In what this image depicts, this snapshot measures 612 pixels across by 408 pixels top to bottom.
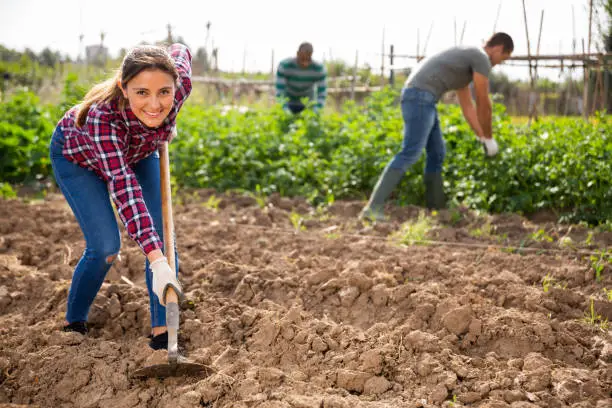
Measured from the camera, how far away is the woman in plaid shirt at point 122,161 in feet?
7.77

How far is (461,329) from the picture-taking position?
2875 millimetres

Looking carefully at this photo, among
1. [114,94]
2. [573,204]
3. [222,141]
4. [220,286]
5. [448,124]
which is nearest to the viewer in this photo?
[114,94]

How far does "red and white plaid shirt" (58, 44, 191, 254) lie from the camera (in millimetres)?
2367

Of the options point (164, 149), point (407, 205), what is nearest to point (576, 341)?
point (164, 149)

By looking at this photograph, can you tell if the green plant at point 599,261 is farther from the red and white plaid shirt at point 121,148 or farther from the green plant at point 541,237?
the red and white plaid shirt at point 121,148

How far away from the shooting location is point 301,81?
284 inches

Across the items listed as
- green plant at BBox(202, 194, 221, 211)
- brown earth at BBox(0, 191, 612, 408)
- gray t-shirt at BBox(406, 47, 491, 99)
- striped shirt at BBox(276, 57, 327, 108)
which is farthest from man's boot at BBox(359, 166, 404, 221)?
striped shirt at BBox(276, 57, 327, 108)

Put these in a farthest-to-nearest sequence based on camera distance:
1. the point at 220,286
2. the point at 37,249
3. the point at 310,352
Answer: the point at 37,249 < the point at 220,286 < the point at 310,352

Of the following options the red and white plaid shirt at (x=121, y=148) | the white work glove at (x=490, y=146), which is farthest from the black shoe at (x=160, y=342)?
the white work glove at (x=490, y=146)

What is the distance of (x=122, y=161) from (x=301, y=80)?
5.01 meters

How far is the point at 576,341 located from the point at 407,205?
2728mm

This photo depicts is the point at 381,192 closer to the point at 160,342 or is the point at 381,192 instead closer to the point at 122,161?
the point at 160,342

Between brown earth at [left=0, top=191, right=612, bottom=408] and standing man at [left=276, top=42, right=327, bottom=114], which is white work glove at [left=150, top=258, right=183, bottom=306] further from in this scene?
standing man at [left=276, top=42, right=327, bottom=114]

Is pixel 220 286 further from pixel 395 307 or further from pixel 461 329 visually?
pixel 461 329
